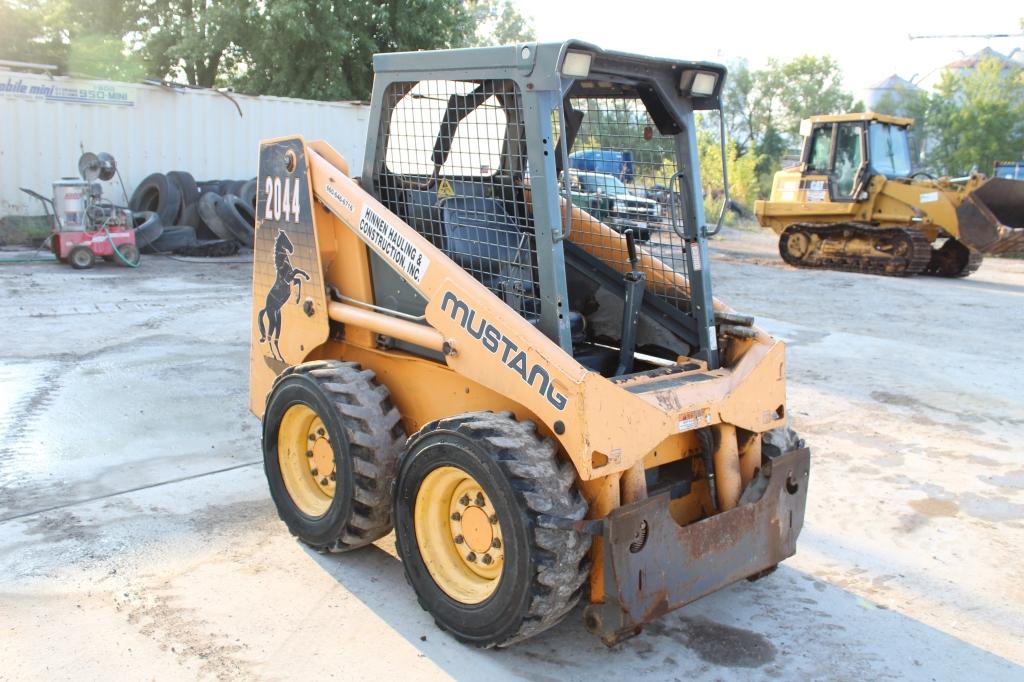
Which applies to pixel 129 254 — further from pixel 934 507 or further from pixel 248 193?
pixel 934 507

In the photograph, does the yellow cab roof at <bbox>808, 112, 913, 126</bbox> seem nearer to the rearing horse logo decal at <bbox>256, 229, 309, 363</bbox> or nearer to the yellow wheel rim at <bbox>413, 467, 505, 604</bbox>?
the rearing horse logo decal at <bbox>256, 229, 309, 363</bbox>

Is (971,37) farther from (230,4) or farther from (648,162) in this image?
(648,162)

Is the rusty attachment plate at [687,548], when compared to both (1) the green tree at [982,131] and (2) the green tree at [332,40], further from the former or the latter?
(1) the green tree at [982,131]

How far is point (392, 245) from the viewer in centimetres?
426

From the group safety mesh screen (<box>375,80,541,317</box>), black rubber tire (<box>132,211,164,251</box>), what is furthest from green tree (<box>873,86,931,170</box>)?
safety mesh screen (<box>375,80,541,317</box>)

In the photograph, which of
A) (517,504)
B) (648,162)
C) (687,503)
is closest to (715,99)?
(648,162)

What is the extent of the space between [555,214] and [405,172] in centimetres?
106

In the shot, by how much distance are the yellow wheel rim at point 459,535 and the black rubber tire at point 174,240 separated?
42.5 ft

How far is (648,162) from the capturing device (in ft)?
14.9

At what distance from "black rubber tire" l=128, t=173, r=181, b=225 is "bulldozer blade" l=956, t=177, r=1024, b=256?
13070mm

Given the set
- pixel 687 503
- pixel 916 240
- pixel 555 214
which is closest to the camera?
pixel 555 214

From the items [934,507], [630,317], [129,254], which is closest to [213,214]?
[129,254]

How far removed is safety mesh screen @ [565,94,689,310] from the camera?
14.7 ft

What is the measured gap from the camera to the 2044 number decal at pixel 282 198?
15.9ft
